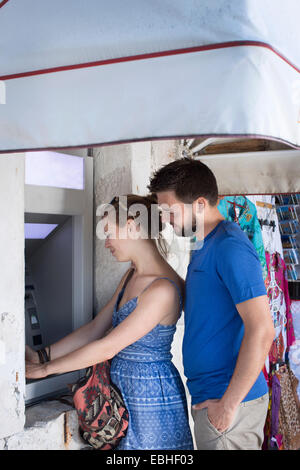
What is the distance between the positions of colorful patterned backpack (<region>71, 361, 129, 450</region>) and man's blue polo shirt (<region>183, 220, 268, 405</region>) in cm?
34

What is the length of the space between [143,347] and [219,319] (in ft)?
1.33

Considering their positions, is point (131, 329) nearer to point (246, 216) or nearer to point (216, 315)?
point (216, 315)

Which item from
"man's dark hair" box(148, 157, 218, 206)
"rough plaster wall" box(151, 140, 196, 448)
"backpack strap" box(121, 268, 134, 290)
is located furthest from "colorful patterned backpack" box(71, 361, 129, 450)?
"rough plaster wall" box(151, 140, 196, 448)

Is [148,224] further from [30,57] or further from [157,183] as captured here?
[30,57]

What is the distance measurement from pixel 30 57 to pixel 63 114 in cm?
18

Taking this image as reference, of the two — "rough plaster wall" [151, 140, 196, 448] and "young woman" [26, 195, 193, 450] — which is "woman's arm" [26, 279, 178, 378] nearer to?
"young woman" [26, 195, 193, 450]

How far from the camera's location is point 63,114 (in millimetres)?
1386

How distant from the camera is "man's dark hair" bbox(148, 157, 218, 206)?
1.99m

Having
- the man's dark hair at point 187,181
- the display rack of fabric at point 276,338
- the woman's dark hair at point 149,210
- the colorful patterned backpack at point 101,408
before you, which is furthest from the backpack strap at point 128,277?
Answer: the display rack of fabric at point 276,338

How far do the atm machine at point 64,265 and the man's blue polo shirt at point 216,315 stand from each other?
0.94m

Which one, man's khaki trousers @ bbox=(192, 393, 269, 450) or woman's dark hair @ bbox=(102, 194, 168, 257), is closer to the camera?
man's khaki trousers @ bbox=(192, 393, 269, 450)

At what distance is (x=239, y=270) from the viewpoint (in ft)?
5.92
